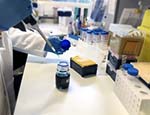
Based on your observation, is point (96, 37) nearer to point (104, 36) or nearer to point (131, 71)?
point (104, 36)

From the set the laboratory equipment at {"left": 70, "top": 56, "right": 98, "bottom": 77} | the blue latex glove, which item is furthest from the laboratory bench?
the blue latex glove

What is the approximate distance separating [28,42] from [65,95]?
518mm

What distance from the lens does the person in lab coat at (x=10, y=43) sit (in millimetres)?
650

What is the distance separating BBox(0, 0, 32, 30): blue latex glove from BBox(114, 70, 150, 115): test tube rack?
0.44 m

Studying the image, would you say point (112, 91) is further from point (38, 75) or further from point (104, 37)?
point (104, 37)

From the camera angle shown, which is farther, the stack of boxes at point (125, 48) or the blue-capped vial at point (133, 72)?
the stack of boxes at point (125, 48)

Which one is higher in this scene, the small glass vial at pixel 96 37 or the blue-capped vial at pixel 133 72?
the blue-capped vial at pixel 133 72

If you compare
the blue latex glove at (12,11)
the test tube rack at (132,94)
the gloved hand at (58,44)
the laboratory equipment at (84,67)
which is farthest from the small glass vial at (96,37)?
the blue latex glove at (12,11)

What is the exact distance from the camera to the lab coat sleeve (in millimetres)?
1188

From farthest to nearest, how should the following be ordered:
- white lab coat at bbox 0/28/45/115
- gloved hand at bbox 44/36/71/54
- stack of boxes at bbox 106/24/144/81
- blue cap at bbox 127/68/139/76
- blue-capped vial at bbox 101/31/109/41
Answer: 1. blue-capped vial at bbox 101/31/109/41
2. gloved hand at bbox 44/36/71/54
3. white lab coat at bbox 0/28/45/115
4. stack of boxes at bbox 106/24/144/81
5. blue cap at bbox 127/68/139/76

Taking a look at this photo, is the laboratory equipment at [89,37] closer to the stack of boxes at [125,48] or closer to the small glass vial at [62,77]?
the stack of boxes at [125,48]

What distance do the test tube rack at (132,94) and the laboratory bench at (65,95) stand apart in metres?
0.03

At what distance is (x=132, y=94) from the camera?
0.69m

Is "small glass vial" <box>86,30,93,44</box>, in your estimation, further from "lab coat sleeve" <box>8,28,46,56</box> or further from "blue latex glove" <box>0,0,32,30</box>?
"blue latex glove" <box>0,0,32,30</box>
